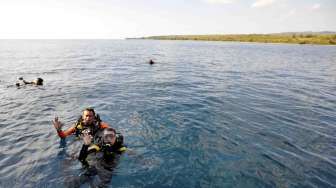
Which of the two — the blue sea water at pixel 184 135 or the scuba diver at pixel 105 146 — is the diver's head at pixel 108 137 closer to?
the scuba diver at pixel 105 146

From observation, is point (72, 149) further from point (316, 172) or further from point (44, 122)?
point (316, 172)

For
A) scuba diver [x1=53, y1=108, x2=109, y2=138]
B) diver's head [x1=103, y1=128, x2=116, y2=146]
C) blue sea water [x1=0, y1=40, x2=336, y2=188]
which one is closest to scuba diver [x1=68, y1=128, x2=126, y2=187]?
diver's head [x1=103, y1=128, x2=116, y2=146]

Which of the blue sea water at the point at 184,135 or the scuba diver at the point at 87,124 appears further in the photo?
the scuba diver at the point at 87,124

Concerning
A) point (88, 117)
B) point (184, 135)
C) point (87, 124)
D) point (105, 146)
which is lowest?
point (184, 135)

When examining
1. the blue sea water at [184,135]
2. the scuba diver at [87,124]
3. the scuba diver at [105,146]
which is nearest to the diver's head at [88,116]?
the scuba diver at [87,124]

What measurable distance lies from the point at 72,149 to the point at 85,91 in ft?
32.9

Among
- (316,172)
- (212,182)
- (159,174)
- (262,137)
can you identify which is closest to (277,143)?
(262,137)

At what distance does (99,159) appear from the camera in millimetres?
7730

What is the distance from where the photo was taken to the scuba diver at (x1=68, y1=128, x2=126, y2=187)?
6.75 meters

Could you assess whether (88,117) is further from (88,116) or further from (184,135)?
(184,135)

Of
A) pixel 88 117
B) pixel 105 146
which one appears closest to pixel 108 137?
pixel 105 146

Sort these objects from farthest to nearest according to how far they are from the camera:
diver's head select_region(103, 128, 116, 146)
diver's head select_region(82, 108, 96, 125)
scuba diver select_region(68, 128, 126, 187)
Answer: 1. diver's head select_region(82, 108, 96, 125)
2. diver's head select_region(103, 128, 116, 146)
3. scuba diver select_region(68, 128, 126, 187)

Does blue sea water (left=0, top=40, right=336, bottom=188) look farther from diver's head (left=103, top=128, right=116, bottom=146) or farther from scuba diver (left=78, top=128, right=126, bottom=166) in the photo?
diver's head (left=103, top=128, right=116, bottom=146)

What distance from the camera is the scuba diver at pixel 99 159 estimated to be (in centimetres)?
675
